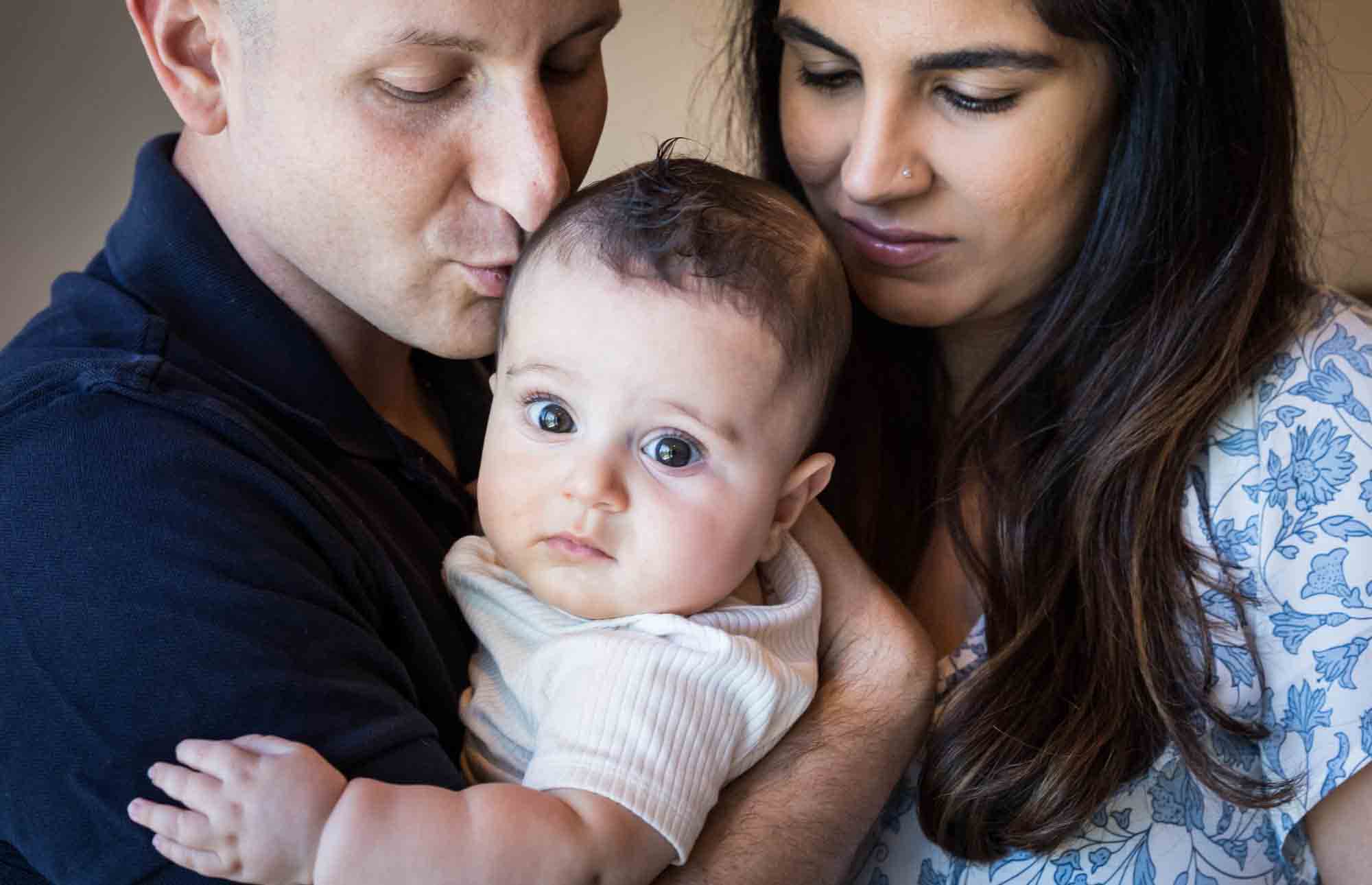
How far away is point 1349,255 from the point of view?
12.6 feet

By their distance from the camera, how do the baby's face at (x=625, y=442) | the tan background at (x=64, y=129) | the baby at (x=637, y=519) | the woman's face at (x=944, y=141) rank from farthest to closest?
the tan background at (x=64, y=129)
the woman's face at (x=944, y=141)
the baby's face at (x=625, y=442)
the baby at (x=637, y=519)

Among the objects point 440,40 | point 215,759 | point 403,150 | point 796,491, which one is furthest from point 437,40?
point 215,759

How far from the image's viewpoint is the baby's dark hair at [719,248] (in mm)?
1418

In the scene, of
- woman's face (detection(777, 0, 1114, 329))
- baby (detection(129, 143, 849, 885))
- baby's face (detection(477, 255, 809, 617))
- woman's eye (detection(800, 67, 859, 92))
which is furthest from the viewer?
woman's eye (detection(800, 67, 859, 92))

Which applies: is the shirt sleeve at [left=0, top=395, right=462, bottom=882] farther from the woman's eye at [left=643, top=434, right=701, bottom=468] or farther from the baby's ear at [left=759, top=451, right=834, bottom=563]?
the baby's ear at [left=759, top=451, right=834, bottom=563]

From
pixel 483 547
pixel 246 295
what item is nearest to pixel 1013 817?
pixel 483 547

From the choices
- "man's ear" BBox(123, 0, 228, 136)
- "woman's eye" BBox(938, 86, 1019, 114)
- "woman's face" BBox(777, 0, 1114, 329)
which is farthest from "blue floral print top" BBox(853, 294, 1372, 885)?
"man's ear" BBox(123, 0, 228, 136)

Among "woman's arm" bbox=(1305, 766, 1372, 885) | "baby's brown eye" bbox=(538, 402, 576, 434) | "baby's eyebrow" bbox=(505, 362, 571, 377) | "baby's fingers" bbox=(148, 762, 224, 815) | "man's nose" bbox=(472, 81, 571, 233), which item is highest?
"man's nose" bbox=(472, 81, 571, 233)

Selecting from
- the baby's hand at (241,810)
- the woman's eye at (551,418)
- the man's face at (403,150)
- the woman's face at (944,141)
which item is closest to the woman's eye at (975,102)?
the woman's face at (944,141)

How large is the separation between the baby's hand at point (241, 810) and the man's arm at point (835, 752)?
0.40 metres

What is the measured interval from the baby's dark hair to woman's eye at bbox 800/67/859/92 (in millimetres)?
284

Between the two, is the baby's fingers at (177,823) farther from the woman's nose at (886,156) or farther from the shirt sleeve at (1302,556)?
the shirt sleeve at (1302,556)

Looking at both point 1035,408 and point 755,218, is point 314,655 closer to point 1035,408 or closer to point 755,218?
point 755,218

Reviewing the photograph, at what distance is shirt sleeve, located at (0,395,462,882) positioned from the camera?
1115 mm
